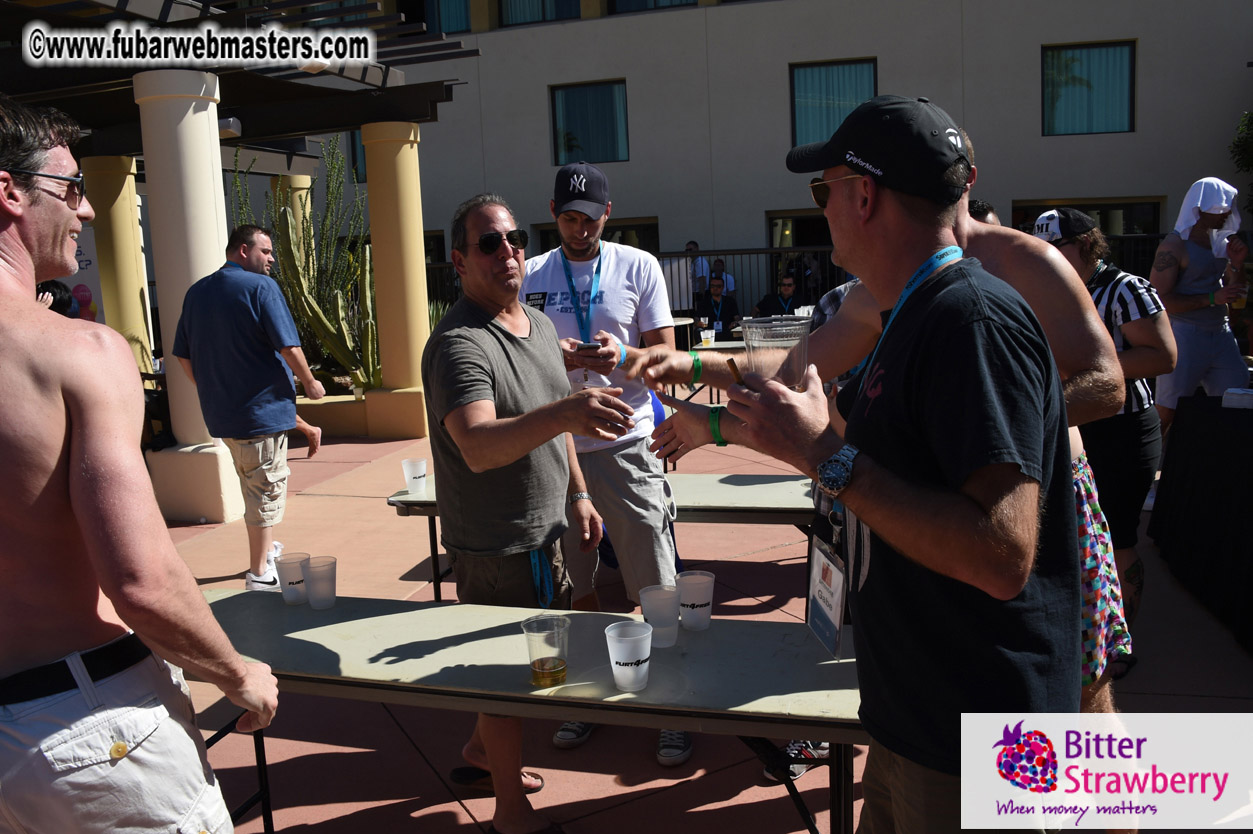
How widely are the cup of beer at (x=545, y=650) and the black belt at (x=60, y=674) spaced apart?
97 cm

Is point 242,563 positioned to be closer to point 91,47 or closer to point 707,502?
point 707,502

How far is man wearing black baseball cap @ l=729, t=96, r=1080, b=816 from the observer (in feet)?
4.91

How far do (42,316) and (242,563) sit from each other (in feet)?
15.8

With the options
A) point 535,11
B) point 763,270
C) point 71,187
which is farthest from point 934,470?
point 535,11

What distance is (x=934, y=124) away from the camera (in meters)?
1.71

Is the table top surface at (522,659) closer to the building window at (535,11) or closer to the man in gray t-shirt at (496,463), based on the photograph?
the man in gray t-shirt at (496,463)

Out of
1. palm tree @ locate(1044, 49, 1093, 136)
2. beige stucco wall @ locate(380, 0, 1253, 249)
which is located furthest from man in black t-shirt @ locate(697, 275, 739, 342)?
palm tree @ locate(1044, 49, 1093, 136)

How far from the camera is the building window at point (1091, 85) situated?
Answer: 18266 mm

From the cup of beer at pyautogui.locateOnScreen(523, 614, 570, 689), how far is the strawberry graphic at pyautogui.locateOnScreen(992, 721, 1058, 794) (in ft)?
3.84

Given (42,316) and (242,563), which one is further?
(242,563)

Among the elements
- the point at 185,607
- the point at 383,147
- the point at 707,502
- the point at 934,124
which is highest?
the point at 383,147

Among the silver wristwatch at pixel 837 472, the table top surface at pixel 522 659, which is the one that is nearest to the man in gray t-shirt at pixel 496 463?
the table top surface at pixel 522 659

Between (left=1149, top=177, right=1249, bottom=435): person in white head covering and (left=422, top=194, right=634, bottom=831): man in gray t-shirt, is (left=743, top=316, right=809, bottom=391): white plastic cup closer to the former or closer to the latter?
(left=422, top=194, right=634, bottom=831): man in gray t-shirt

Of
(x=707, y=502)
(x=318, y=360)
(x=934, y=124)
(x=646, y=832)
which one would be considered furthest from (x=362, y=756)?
(x=318, y=360)
